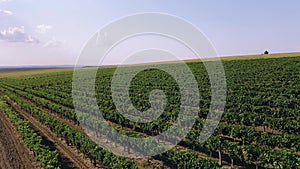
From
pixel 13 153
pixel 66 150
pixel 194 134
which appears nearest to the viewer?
pixel 194 134

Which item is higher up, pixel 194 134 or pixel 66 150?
pixel 194 134

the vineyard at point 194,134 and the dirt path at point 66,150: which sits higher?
the vineyard at point 194,134

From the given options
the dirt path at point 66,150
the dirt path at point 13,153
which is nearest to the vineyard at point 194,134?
the dirt path at point 66,150

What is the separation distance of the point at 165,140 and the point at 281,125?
387 inches

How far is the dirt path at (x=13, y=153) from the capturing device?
1897 cm

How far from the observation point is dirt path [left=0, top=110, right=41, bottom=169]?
19.0 meters

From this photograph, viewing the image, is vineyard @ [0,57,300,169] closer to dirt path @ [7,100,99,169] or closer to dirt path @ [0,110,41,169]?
dirt path @ [7,100,99,169]

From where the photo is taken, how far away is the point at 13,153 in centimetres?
2131

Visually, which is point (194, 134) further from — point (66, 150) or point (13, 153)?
point (13, 153)

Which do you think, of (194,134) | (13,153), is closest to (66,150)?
(13,153)

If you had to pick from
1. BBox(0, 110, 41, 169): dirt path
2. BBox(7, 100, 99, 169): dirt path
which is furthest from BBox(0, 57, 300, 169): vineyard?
BBox(0, 110, 41, 169): dirt path

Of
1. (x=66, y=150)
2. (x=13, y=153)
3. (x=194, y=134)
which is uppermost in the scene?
(x=194, y=134)

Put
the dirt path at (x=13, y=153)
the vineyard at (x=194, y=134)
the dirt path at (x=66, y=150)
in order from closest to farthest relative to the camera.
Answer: the vineyard at (x=194, y=134), the dirt path at (x=66, y=150), the dirt path at (x=13, y=153)

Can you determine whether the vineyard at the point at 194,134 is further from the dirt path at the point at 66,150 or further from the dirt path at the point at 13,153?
the dirt path at the point at 13,153
